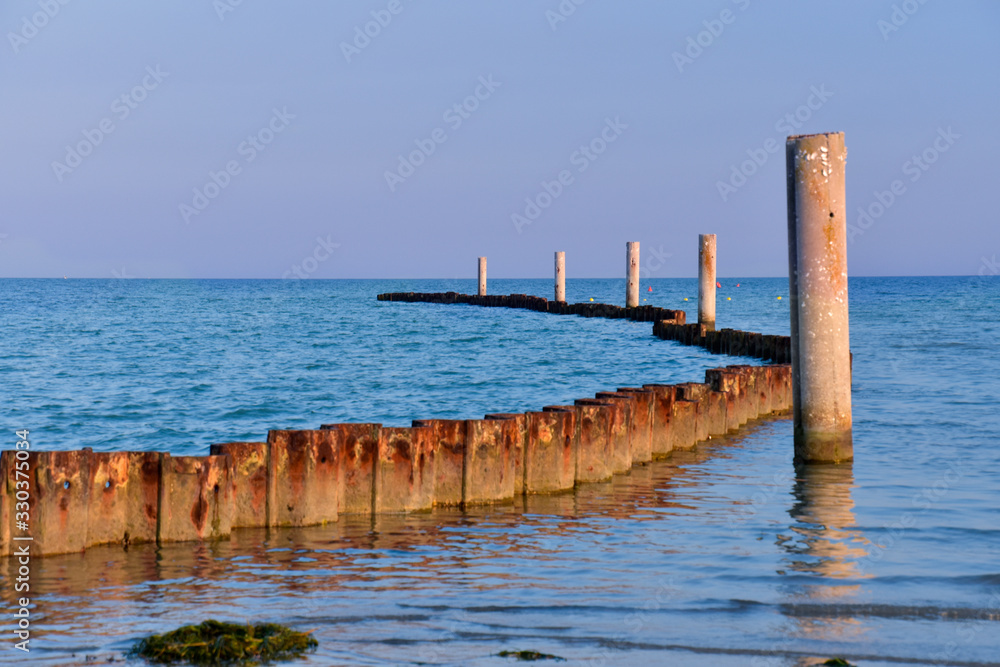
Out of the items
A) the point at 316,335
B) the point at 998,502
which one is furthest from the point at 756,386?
the point at 316,335

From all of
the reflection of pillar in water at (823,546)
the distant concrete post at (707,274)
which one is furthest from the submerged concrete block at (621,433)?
the distant concrete post at (707,274)

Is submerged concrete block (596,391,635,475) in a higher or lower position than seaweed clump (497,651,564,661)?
higher

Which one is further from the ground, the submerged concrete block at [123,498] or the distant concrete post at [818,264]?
the distant concrete post at [818,264]

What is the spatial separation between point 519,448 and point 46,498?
3823 millimetres

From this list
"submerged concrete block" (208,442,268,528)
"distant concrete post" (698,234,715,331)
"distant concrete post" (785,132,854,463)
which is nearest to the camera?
"submerged concrete block" (208,442,268,528)

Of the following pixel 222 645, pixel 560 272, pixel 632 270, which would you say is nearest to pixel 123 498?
pixel 222 645

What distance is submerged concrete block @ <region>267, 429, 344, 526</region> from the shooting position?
771cm

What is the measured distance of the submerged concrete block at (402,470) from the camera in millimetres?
8203

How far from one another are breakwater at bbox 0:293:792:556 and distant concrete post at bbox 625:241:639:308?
109ft

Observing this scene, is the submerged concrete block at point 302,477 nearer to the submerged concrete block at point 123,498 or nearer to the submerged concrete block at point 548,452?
the submerged concrete block at point 123,498

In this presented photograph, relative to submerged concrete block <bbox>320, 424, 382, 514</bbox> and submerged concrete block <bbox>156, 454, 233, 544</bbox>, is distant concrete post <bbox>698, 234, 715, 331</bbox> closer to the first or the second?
submerged concrete block <bbox>320, 424, 382, 514</bbox>

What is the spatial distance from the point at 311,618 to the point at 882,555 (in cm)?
387

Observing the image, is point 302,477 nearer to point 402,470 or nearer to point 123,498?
point 402,470

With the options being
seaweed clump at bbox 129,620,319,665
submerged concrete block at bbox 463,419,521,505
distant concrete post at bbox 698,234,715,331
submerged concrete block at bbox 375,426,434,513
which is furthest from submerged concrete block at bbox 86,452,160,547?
distant concrete post at bbox 698,234,715,331
